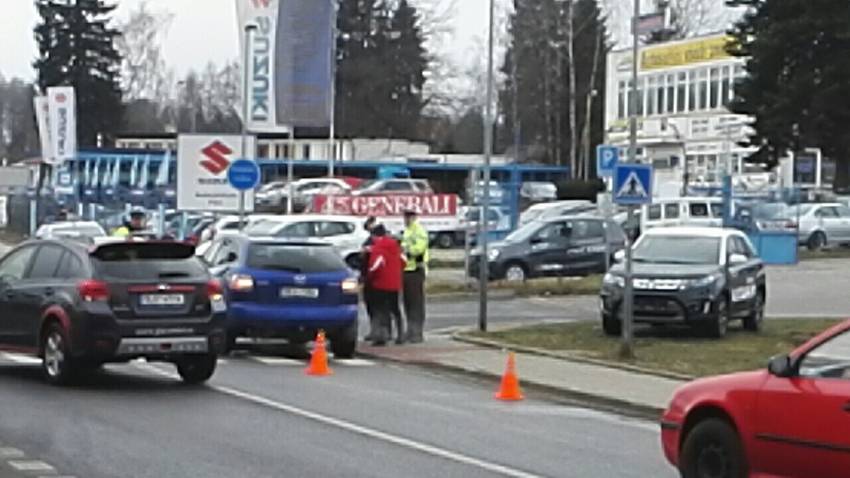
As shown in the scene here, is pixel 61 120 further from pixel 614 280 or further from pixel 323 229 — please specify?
pixel 614 280

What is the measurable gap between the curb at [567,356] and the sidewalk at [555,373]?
10 centimetres

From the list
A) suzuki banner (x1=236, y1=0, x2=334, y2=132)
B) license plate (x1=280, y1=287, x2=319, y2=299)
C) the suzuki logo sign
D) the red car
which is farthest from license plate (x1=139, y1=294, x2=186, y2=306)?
suzuki banner (x1=236, y1=0, x2=334, y2=132)

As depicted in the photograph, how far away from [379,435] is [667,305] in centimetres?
1042

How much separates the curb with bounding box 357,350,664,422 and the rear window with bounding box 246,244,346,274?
201cm

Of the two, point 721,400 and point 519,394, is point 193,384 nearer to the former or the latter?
point 519,394

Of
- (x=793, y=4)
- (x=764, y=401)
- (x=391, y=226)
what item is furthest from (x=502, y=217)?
(x=764, y=401)

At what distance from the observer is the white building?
75625 mm

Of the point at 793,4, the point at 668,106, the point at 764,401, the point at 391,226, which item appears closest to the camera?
the point at 764,401

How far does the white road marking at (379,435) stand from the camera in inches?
460

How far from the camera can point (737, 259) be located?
2466 cm

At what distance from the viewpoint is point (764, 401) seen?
9.78 metres

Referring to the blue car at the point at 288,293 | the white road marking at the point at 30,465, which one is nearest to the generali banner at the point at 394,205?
the blue car at the point at 288,293

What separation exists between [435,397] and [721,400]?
23.2 feet

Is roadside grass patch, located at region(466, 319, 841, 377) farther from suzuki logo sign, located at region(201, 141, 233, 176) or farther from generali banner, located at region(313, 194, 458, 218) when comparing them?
generali banner, located at region(313, 194, 458, 218)
